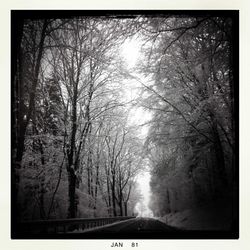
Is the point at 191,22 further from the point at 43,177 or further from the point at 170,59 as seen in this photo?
the point at 43,177

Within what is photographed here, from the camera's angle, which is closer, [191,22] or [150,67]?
[191,22]

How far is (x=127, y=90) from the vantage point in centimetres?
534

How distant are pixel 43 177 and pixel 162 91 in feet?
12.8

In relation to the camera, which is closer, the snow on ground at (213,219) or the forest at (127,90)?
the snow on ground at (213,219)

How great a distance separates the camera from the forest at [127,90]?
4.39m

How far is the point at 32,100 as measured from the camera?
484cm

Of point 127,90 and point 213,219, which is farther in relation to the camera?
point 127,90

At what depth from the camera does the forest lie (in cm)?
439

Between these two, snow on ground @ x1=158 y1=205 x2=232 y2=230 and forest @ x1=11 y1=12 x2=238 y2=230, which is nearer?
snow on ground @ x1=158 y1=205 x2=232 y2=230

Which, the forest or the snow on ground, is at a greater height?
the forest

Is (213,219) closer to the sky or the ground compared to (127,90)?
closer to the ground

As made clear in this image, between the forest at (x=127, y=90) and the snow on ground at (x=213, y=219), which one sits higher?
the forest at (x=127, y=90)
